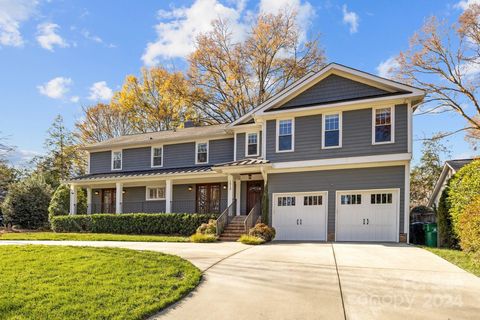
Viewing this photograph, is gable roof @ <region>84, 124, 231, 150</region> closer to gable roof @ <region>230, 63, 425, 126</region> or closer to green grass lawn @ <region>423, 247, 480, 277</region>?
gable roof @ <region>230, 63, 425, 126</region>

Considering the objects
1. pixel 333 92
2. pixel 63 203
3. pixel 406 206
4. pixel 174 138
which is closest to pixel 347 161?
pixel 406 206

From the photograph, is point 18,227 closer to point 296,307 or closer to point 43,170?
point 43,170

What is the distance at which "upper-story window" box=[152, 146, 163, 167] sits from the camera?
23.4m

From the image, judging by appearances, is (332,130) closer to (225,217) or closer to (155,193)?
(225,217)

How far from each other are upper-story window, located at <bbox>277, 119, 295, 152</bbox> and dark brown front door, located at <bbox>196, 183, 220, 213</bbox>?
5.65 meters

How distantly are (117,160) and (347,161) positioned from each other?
53.2 feet

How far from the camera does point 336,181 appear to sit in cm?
1596

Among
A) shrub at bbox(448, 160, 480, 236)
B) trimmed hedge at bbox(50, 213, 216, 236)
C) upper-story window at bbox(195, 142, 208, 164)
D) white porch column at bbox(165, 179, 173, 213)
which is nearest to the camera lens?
shrub at bbox(448, 160, 480, 236)

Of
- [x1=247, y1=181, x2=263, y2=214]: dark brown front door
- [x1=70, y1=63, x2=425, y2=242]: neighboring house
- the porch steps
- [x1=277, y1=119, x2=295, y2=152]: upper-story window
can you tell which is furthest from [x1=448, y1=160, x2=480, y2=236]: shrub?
[x1=247, y1=181, x2=263, y2=214]: dark brown front door

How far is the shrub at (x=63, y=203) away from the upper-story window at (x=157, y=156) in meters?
5.50

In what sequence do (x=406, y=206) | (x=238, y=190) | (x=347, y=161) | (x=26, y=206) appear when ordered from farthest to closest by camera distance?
(x=26, y=206) → (x=238, y=190) → (x=347, y=161) → (x=406, y=206)

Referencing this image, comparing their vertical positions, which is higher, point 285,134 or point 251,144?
point 285,134

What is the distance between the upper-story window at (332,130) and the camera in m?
16.2

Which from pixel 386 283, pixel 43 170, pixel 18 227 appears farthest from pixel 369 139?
pixel 43 170
